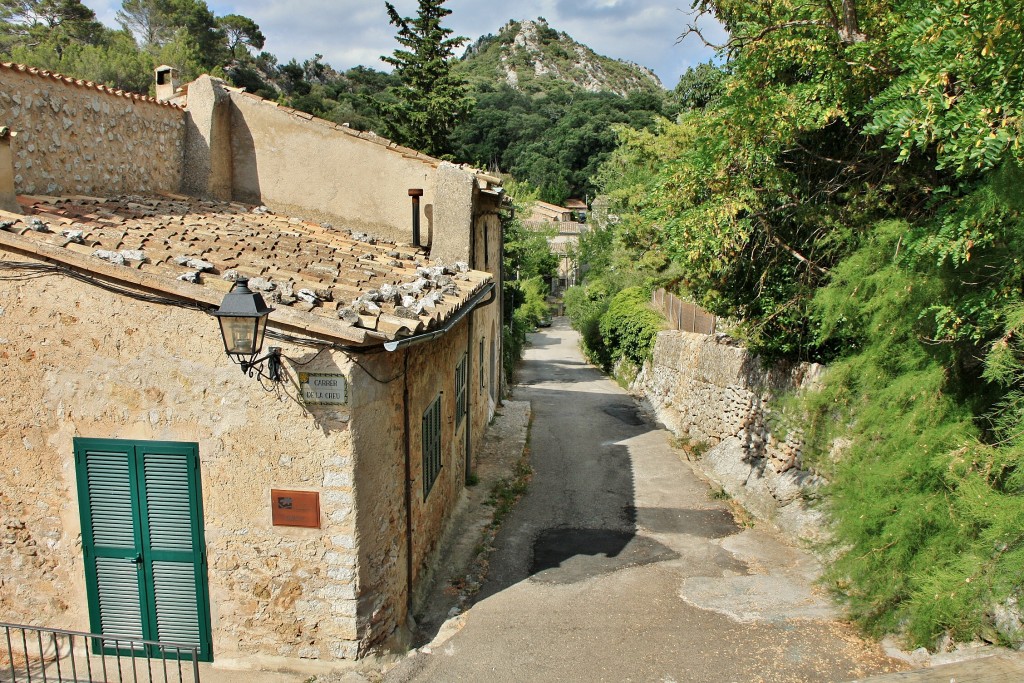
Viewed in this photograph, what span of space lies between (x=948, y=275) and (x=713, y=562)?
176 inches

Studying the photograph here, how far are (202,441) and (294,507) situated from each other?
940 millimetres

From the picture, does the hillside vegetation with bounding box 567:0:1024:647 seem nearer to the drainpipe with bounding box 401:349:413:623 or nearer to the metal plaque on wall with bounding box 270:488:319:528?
the drainpipe with bounding box 401:349:413:623

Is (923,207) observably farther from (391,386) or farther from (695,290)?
(391,386)

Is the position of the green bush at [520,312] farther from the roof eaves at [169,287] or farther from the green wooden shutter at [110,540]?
the roof eaves at [169,287]

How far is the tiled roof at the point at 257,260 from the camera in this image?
5.57 m

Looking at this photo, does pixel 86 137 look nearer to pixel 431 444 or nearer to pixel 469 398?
pixel 431 444

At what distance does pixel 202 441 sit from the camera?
5.80 metres

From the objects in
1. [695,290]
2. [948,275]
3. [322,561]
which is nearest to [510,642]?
[322,561]

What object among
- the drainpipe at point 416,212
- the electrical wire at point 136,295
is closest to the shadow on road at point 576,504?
the electrical wire at point 136,295

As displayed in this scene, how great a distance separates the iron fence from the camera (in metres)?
15.5

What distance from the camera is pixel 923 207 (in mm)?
8312

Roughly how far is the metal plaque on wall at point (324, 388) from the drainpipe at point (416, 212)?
4.91 m

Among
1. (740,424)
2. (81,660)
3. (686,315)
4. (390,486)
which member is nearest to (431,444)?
(390,486)

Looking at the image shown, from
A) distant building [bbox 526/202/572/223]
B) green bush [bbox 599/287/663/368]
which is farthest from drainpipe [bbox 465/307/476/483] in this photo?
distant building [bbox 526/202/572/223]
